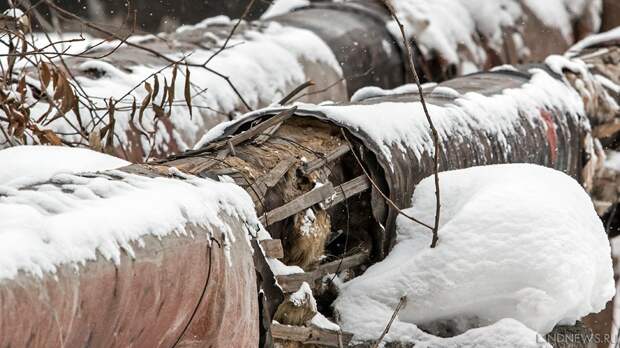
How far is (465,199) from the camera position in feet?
13.6

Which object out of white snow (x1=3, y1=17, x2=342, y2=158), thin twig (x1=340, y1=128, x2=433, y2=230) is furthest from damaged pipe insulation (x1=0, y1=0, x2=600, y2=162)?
thin twig (x1=340, y1=128, x2=433, y2=230)

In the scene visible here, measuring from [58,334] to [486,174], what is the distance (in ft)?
7.05

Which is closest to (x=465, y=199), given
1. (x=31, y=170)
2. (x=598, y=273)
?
(x=598, y=273)

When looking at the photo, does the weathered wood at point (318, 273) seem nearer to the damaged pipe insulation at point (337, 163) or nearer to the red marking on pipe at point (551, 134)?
the damaged pipe insulation at point (337, 163)

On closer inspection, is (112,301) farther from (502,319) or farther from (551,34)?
(551,34)

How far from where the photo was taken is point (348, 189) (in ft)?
13.5

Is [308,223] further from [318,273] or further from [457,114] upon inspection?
[457,114]

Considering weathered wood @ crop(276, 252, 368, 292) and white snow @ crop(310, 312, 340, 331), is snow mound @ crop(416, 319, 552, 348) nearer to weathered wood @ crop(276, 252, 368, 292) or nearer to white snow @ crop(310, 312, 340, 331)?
white snow @ crop(310, 312, 340, 331)

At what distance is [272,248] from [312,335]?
1.27 ft

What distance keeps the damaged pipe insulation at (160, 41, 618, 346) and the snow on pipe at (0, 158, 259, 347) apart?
0.31m

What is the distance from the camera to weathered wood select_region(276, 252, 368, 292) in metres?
3.62

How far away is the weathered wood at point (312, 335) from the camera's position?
360 centimetres

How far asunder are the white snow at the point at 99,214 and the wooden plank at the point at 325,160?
2.20ft

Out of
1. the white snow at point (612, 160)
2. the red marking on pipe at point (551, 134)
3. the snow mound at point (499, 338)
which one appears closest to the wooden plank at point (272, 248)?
the snow mound at point (499, 338)
